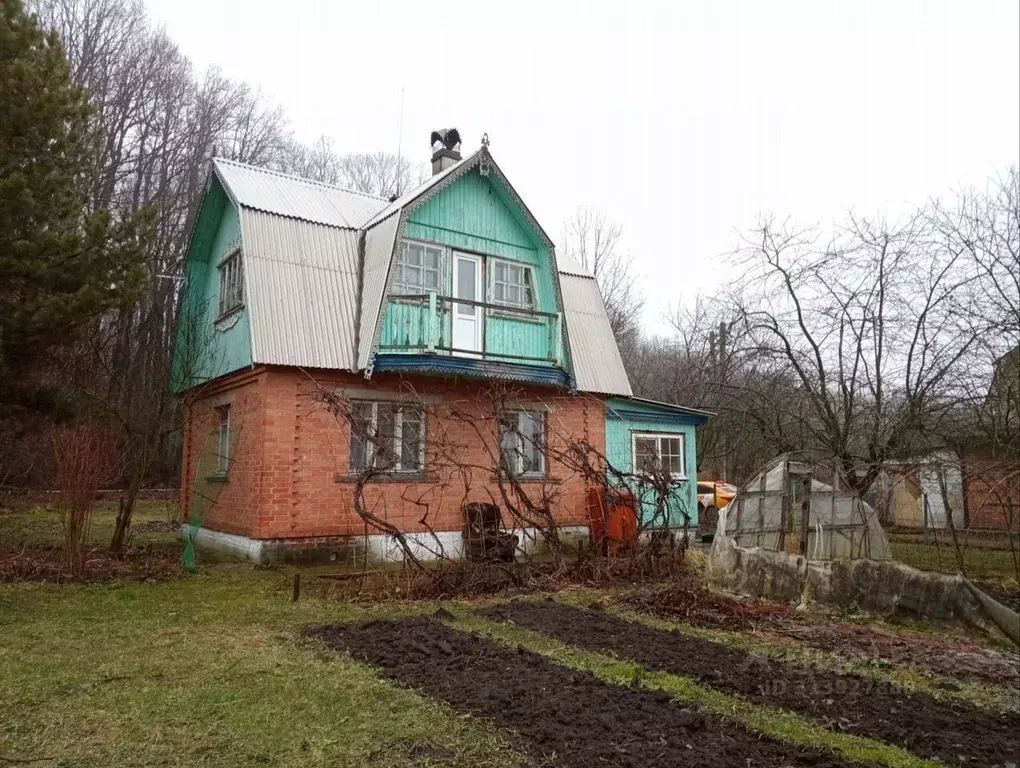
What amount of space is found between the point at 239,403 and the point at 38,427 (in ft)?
17.0

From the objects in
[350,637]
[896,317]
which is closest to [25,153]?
[350,637]

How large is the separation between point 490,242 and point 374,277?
8.33ft

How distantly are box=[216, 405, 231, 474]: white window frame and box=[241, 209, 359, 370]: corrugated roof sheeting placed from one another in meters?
2.49

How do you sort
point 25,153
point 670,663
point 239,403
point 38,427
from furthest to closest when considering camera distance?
point 38,427 → point 239,403 → point 25,153 → point 670,663

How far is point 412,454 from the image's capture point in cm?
1232

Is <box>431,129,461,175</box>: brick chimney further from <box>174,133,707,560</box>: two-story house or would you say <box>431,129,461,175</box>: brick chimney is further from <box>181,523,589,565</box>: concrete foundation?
<box>181,523,589,565</box>: concrete foundation

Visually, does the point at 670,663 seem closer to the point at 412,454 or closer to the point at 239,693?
the point at 239,693

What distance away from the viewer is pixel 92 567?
10.3 metres

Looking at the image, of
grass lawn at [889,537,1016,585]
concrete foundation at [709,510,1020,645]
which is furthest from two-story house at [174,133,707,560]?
grass lawn at [889,537,1016,585]

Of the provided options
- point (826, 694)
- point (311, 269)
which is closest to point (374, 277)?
point (311, 269)

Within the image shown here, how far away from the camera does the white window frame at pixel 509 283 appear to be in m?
13.5

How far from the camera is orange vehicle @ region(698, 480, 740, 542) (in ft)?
61.4

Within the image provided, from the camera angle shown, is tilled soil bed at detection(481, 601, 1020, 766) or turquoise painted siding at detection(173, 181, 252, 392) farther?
turquoise painted siding at detection(173, 181, 252, 392)

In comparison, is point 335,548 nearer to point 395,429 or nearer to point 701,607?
point 395,429
